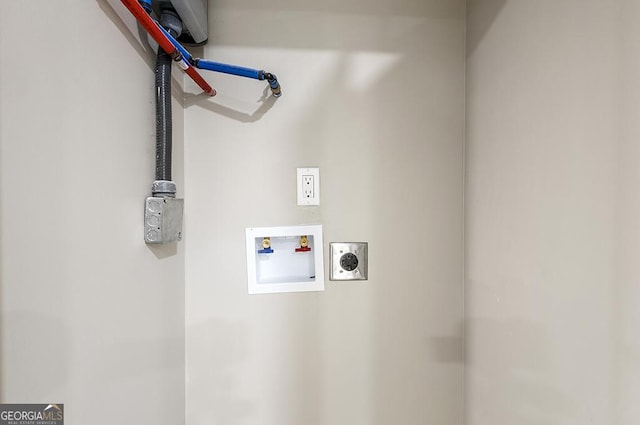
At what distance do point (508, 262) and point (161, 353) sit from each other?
107 cm

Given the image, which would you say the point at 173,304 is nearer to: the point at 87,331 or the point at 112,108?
the point at 87,331

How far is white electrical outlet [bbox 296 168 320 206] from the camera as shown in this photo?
946 millimetres

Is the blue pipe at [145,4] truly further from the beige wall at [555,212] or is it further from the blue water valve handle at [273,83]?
the beige wall at [555,212]

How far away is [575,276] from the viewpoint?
56 centimetres

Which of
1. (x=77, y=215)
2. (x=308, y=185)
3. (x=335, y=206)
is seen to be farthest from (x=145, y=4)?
(x=335, y=206)

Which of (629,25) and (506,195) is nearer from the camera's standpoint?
(629,25)

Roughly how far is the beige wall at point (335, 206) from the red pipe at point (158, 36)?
10 cm

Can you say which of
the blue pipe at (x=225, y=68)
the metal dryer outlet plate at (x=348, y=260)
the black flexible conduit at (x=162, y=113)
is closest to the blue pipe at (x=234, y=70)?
the blue pipe at (x=225, y=68)

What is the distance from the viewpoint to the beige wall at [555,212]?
18.7 inches

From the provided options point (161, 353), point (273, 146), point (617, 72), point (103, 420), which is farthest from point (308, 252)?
point (617, 72)

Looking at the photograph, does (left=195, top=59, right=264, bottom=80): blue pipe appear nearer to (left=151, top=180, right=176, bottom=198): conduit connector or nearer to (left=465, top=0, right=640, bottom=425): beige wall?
(left=151, top=180, right=176, bottom=198): conduit connector

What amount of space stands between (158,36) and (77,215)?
1.52 ft

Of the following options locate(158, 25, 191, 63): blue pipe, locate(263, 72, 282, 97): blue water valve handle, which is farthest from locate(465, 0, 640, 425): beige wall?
locate(158, 25, 191, 63): blue pipe

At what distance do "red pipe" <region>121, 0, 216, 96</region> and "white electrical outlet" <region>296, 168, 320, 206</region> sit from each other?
42 centimetres
